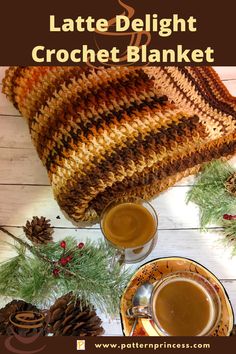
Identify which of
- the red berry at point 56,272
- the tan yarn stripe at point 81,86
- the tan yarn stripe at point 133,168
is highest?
the tan yarn stripe at point 81,86

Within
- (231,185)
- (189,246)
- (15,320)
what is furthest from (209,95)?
(15,320)

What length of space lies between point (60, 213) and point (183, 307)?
287 millimetres

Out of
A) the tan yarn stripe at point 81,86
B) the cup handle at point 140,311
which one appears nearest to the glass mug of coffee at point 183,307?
the cup handle at point 140,311

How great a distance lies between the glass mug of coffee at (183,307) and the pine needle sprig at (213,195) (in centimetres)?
13

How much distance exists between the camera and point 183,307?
729 millimetres

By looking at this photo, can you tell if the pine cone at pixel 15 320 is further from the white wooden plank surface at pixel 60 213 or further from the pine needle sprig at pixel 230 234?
the pine needle sprig at pixel 230 234

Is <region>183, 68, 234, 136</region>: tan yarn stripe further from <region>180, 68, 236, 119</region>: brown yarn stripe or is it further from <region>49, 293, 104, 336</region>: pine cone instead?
<region>49, 293, 104, 336</region>: pine cone

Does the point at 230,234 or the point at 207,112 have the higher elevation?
the point at 207,112

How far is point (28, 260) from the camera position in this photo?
2.62 feet

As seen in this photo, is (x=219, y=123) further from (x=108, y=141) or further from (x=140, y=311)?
(x=140, y=311)

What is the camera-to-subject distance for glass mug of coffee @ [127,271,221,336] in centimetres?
72

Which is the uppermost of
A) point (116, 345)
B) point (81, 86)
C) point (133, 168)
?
point (81, 86)

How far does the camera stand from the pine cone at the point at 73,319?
0.74 metres

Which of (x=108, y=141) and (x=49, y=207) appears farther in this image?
(x=49, y=207)
